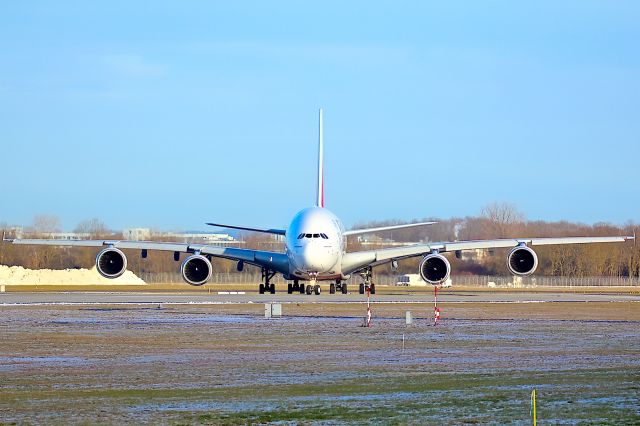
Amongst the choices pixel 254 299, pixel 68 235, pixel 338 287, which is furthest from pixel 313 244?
pixel 68 235

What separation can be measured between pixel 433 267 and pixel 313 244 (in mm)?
5794

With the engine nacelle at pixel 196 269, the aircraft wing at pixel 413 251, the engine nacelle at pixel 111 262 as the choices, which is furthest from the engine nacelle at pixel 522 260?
the engine nacelle at pixel 111 262

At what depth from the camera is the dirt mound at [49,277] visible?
260 ft

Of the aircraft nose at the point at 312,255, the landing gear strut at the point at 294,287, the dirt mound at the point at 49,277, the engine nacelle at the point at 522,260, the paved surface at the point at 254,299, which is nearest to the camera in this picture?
the paved surface at the point at 254,299

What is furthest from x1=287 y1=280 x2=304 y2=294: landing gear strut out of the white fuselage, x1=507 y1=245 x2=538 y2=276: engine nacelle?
x1=507 y1=245 x2=538 y2=276: engine nacelle

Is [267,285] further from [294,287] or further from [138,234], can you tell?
[138,234]

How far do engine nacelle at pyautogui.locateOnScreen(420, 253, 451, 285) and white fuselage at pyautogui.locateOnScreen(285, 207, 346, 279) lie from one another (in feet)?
12.8

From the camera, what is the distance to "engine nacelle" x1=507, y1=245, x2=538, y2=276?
177 ft

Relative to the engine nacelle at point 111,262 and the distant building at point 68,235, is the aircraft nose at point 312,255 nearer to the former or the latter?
the engine nacelle at point 111,262

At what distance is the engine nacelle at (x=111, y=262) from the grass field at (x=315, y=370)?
23.1 meters

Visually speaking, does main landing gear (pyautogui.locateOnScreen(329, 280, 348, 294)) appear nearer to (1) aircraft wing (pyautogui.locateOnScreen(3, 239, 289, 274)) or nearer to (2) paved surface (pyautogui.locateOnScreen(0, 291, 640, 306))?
(1) aircraft wing (pyautogui.locateOnScreen(3, 239, 289, 274))

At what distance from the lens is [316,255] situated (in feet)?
172

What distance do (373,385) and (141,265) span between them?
76.9 m

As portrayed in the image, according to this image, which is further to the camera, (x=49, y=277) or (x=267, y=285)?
(x=49, y=277)
